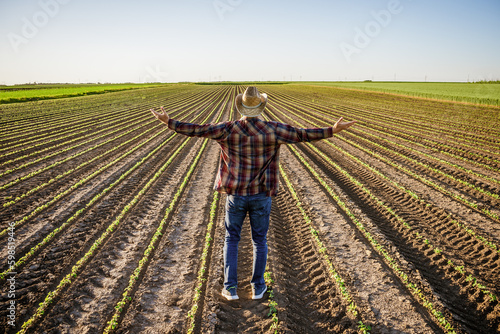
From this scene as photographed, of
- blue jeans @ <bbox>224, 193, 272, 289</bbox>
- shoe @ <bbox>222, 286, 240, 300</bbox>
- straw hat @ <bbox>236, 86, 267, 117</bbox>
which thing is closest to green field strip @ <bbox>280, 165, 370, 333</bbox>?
blue jeans @ <bbox>224, 193, 272, 289</bbox>

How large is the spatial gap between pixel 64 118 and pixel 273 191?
21747 millimetres

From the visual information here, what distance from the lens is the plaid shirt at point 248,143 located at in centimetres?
295

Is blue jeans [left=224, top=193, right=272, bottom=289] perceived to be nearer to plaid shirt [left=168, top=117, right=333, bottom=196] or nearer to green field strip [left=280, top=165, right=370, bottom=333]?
plaid shirt [left=168, top=117, right=333, bottom=196]

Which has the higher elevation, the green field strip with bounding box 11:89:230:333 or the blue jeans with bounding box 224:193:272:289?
the blue jeans with bounding box 224:193:272:289

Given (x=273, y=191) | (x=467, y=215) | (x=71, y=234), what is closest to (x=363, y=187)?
(x=467, y=215)

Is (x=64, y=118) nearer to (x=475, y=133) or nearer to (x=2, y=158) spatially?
(x=2, y=158)

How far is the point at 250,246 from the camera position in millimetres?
5023

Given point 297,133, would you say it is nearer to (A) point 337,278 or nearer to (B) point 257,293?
(B) point 257,293

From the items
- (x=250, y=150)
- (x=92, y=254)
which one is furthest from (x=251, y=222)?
(x=92, y=254)

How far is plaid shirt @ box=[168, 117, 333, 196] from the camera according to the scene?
9.66ft

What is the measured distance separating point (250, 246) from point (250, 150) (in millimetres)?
2569

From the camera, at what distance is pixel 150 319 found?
3361 millimetres

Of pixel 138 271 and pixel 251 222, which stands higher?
pixel 251 222

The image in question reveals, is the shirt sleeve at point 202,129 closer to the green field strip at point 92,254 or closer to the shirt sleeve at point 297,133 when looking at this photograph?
the shirt sleeve at point 297,133
